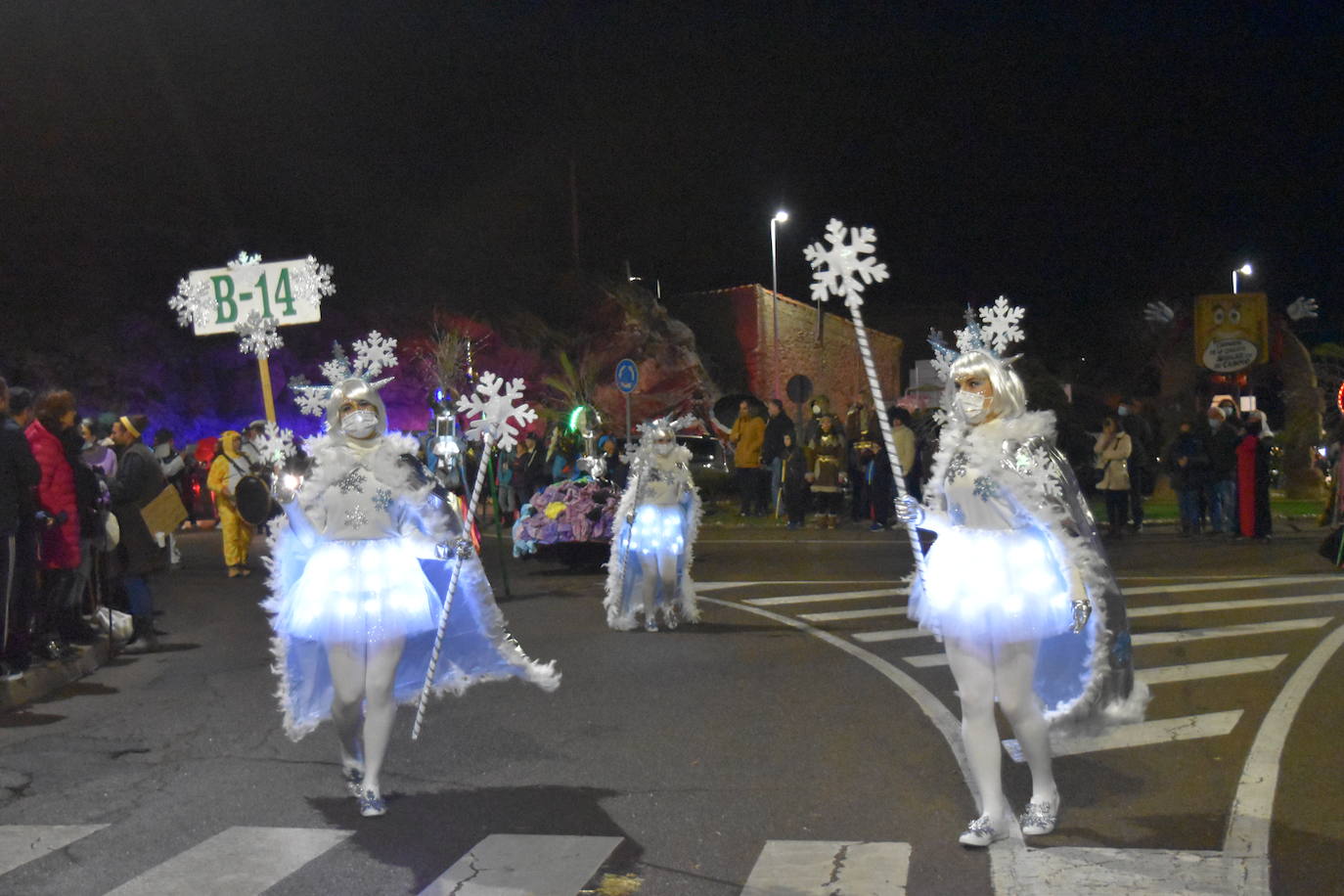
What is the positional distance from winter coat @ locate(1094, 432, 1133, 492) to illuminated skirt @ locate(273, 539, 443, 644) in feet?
Answer: 47.2

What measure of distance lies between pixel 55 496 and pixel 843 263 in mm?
6350

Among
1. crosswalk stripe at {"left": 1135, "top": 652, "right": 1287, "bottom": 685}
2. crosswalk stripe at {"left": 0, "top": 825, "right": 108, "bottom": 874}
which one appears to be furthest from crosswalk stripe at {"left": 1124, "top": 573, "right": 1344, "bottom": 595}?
crosswalk stripe at {"left": 0, "top": 825, "right": 108, "bottom": 874}

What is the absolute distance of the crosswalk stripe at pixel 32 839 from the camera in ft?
18.0

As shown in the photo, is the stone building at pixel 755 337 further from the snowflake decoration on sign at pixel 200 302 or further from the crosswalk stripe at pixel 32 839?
the crosswalk stripe at pixel 32 839

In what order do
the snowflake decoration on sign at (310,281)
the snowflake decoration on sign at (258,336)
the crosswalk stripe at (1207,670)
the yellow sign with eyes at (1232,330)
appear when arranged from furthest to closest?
the yellow sign with eyes at (1232,330) < the snowflake decoration on sign at (310,281) < the crosswalk stripe at (1207,670) < the snowflake decoration on sign at (258,336)

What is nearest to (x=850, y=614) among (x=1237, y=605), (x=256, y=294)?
(x=1237, y=605)

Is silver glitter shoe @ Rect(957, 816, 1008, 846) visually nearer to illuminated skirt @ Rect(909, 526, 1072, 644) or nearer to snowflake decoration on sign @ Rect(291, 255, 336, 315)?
illuminated skirt @ Rect(909, 526, 1072, 644)

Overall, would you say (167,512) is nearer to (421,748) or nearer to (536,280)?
(421,748)

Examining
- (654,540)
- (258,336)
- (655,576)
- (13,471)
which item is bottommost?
(655,576)

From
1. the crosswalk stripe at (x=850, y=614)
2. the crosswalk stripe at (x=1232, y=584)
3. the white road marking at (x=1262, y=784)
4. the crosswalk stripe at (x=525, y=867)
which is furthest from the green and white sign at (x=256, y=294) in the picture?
the crosswalk stripe at (x=1232, y=584)

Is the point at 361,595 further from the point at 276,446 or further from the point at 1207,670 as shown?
the point at 1207,670

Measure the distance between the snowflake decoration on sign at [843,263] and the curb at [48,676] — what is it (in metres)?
6.12

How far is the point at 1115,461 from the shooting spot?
18.8 metres

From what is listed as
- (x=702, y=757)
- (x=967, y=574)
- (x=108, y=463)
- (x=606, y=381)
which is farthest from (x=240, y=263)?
(x=606, y=381)
